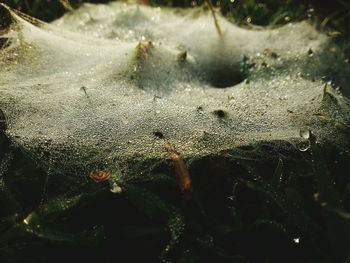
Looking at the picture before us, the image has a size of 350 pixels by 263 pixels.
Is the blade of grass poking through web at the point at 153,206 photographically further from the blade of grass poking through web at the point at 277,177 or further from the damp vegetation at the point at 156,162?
the blade of grass poking through web at the point at 277,177

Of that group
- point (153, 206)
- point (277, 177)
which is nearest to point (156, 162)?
point (153, 206)

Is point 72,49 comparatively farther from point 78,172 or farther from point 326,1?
point 326,1

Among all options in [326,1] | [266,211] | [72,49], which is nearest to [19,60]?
[72,49]

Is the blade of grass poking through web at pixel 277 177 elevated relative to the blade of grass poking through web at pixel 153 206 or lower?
elevated

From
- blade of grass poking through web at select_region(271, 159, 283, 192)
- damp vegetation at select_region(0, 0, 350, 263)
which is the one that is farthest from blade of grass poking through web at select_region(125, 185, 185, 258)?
blade of grass poking through web at select_region(271, 159, 283, 192)

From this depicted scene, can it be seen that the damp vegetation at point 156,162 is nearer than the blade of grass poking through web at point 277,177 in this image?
Yes

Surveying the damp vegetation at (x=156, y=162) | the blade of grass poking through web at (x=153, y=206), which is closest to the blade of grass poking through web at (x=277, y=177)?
the damp vegetation at (x=156, y=162)

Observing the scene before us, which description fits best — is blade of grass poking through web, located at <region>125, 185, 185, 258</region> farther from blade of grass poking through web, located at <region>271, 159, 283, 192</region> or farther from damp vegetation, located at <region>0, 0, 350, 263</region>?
blade of grass poking through web, located at <region>271, 159, 283, 192</region>
